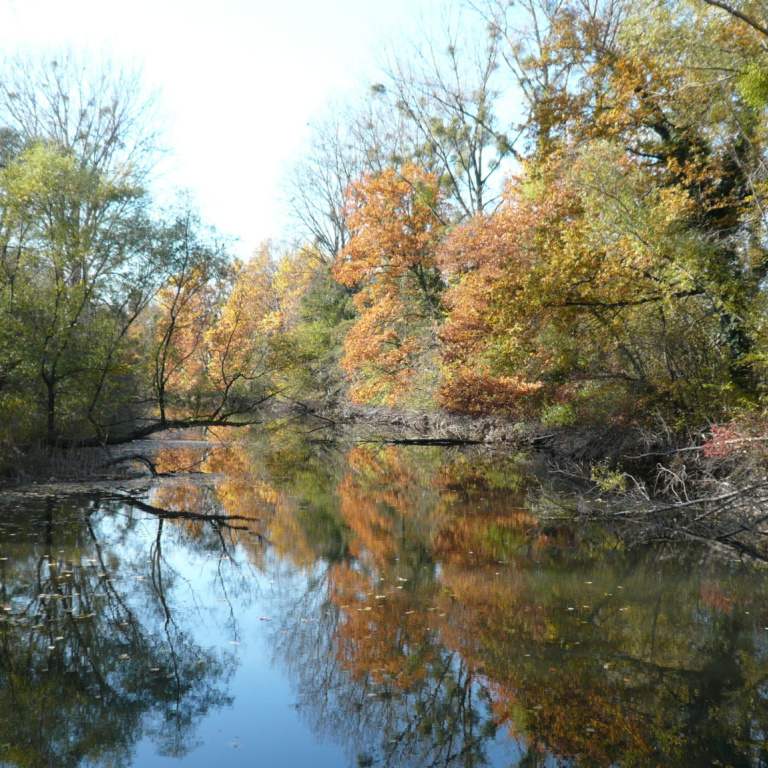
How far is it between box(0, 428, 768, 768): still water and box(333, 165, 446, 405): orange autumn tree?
43.5 feet

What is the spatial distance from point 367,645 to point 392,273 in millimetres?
20698

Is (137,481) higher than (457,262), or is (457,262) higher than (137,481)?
(457,262)

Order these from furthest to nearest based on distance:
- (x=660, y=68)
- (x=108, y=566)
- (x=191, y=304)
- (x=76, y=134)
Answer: (x=76, y=134), (x=191, y=304), (x=660, y=68), (x=108, y=566)

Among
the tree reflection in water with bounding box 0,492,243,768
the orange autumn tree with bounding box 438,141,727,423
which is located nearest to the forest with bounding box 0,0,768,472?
the orange autumn tree with bounding box 438,141,727,423

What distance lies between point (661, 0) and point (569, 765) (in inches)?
465

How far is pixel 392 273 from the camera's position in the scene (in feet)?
84.5

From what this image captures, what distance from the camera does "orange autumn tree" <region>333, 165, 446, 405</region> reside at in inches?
969

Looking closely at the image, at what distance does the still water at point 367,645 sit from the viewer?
4.69 metres

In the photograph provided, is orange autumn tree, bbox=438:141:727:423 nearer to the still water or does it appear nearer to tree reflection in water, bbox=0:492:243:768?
the still water

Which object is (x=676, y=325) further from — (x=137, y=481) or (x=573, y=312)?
(x=137, y=481)

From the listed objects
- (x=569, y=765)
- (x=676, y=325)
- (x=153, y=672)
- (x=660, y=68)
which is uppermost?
(x=660, y=68)

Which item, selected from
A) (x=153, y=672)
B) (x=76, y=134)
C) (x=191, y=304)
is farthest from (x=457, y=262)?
(x=153, y=672)

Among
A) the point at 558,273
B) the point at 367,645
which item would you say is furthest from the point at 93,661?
the point at 558,273

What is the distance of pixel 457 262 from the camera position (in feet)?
71.4
